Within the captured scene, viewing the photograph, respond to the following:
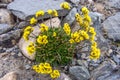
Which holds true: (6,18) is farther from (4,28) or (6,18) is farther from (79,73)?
(79,73)

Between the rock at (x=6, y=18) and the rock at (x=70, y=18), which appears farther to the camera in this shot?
the rock at (x=6, y=18)

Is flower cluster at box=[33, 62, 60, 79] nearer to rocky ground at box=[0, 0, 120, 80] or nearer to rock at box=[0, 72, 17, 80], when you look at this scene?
rocky ground at box=[0, 0, 120, 80]

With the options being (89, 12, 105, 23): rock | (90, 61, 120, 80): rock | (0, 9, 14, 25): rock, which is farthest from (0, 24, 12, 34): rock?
(90, 61, 120, 80): rock

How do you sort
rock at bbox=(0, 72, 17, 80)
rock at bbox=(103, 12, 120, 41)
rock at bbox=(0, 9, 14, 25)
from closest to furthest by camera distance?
rock at bbox=(0, 72, 17, 80)
rock at bbox=(103, 12, 120, 41)
rock at bbox=(0, 9, 14, 25)

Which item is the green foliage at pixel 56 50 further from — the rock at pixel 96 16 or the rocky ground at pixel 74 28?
the rock at pixel 96 16

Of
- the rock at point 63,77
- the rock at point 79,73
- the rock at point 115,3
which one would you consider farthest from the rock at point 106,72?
the rock at point 115,3

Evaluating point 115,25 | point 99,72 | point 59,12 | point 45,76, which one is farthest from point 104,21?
point 45,76
